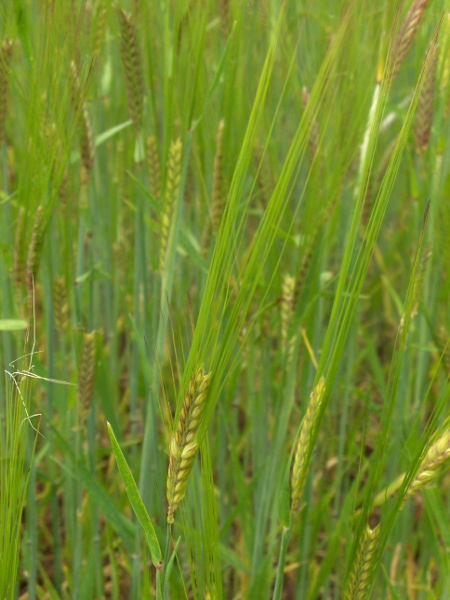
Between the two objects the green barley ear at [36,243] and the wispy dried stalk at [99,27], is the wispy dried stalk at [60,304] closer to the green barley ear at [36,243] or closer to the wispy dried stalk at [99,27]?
the green barley ear at [36,243]

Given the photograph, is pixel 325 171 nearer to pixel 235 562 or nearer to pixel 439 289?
pixel 439 289

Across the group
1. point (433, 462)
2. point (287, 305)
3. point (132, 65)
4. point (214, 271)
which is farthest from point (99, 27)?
point (433, 462)

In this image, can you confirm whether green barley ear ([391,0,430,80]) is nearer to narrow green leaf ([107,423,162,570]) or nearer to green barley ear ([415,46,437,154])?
green barley ear ([415,46,437,154])

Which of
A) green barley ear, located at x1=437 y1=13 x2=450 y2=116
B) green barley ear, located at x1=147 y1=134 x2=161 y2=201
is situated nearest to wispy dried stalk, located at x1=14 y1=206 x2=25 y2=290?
green barley ear, located at x1=147 y1=134 x2=161 y2=201

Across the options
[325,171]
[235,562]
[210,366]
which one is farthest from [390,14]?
[235,562]

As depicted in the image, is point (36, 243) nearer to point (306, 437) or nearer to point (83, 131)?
point (83, 131)

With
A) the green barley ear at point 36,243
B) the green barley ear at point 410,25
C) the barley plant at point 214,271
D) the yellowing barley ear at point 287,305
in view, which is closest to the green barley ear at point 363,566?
the barley plant at point 214,271

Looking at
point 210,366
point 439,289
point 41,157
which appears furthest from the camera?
point 439,289
